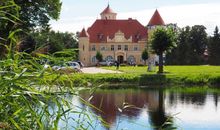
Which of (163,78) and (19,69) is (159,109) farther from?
(19,69)

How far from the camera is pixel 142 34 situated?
239ft

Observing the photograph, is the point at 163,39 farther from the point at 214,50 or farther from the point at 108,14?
the point at 108,14

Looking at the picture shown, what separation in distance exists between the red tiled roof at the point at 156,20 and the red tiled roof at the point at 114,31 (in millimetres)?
2039

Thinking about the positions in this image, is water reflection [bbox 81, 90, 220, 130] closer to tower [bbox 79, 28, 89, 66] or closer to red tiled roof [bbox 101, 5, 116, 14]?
tower [bbox 79, 28, 89, 66]

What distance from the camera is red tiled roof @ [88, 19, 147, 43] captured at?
72500mm

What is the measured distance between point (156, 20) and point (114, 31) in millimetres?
6426

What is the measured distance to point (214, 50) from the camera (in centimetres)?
6644

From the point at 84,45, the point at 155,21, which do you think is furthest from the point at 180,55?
the point at 84,45

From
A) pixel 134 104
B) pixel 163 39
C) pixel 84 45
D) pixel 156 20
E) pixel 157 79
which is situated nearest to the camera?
pixel 134 104

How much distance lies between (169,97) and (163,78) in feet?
30.2

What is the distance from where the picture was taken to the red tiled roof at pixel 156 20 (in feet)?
233

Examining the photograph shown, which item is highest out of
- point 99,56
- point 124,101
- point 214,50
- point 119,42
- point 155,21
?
point 155,21

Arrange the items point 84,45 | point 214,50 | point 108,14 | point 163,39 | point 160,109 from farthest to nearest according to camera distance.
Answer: point 108,14 < point 84,45 < point 214,50 < point 163,39 < point 160,109

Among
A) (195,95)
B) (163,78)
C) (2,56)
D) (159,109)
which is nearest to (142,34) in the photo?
(163,78)
